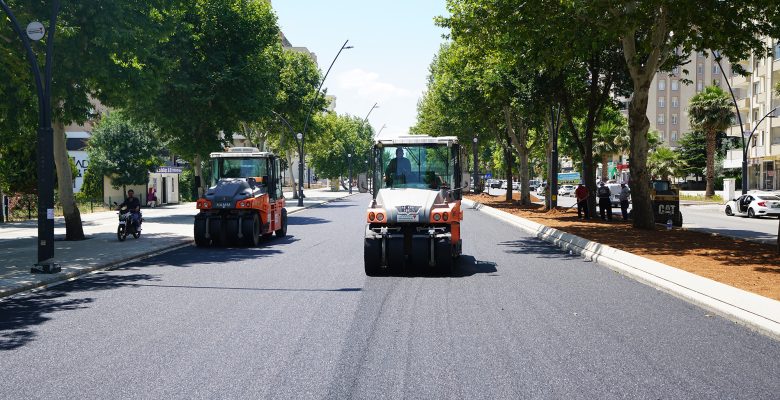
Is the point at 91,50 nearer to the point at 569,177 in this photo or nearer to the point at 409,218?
the point at 409,218

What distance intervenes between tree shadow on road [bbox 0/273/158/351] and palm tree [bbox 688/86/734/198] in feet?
170

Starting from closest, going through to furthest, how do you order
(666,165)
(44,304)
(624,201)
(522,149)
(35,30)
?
(44,304) < (35,30) < (624,201) < (522,149) < (666,165)

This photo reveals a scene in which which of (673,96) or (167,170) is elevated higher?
(673,96)

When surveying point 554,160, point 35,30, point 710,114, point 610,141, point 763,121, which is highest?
point 710,114

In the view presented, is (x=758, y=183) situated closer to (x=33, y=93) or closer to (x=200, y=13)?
(x=200, y=13)

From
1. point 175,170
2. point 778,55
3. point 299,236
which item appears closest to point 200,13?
point 299,236

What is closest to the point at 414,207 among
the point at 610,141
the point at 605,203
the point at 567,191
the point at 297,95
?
the point at 605,203

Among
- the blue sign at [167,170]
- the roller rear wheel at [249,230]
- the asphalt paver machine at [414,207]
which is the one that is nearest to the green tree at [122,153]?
the blue sign at [167,170]

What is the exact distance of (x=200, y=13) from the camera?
32812 mm

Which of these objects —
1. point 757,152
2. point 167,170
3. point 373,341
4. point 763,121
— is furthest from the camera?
point 763,121

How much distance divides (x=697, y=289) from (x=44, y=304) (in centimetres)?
958

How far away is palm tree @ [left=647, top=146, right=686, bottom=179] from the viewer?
2756 inches

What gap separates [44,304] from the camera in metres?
9.91

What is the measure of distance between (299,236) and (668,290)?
13.6 metres
